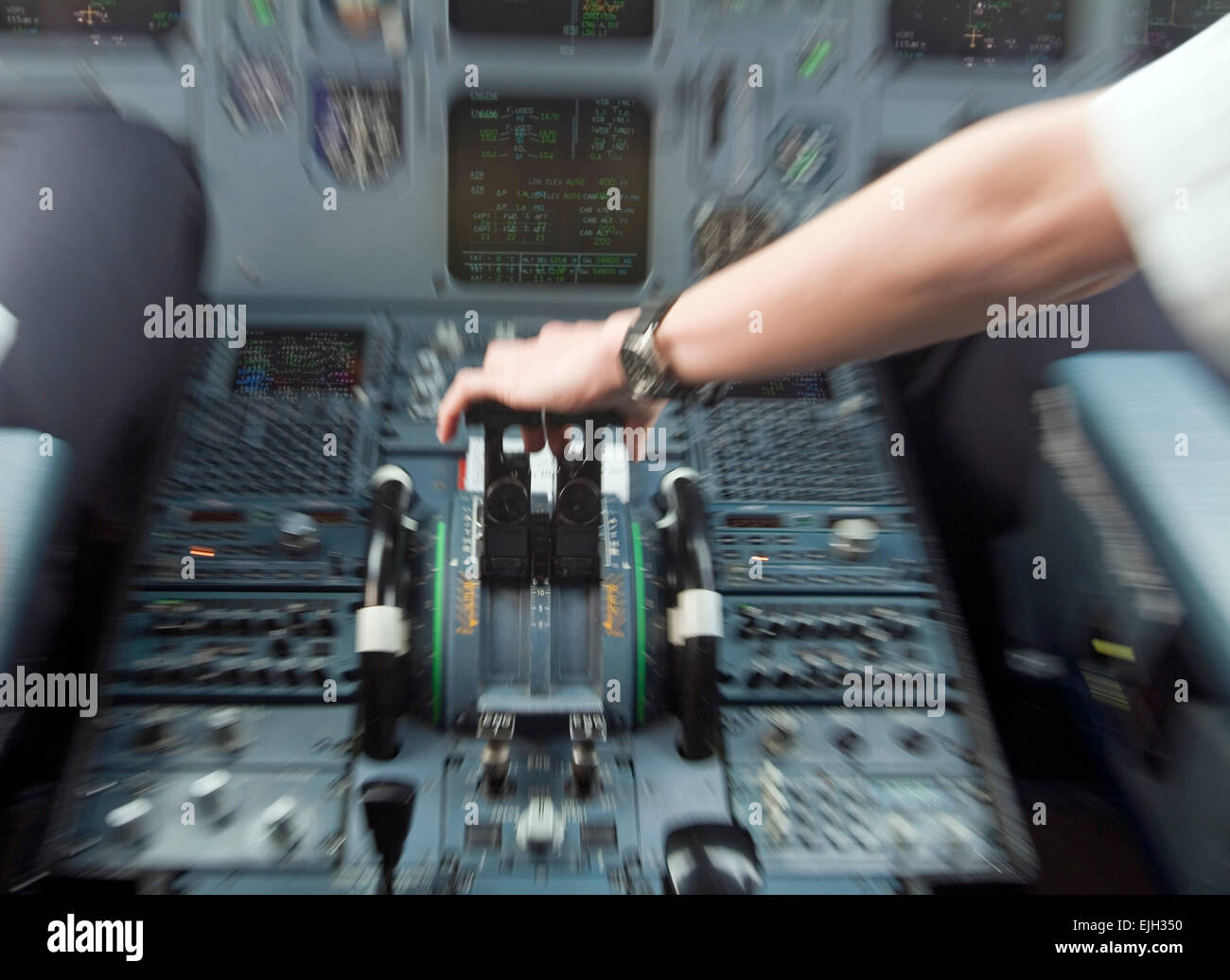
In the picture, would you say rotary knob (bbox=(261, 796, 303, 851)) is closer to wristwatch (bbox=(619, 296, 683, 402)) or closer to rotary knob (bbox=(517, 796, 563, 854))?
rotary knob (bbox=(517, 796, 563, 854))

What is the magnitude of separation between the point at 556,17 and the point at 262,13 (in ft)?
1.68

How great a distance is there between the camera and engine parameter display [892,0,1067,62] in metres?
1.23

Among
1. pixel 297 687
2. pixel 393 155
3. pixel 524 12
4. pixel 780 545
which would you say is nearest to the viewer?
pixel 297 687

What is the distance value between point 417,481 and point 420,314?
1.36 ft

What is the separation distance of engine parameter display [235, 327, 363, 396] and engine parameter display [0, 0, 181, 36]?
507 mm

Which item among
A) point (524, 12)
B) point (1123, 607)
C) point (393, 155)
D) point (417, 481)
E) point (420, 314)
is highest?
point (524, 12)

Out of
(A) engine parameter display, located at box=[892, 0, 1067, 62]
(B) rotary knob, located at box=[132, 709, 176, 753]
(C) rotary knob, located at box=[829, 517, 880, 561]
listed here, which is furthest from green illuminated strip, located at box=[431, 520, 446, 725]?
(A) engine parameter display, located at box=[892, 0, 1067, 62]

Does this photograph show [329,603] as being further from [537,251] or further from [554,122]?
[554,122]

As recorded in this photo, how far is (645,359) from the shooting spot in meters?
0.85

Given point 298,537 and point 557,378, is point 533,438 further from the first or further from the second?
point 298,537

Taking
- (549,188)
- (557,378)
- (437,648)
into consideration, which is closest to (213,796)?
(437,648)

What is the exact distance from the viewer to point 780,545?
3.84 ft

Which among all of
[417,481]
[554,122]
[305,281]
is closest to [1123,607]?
[417,481]
